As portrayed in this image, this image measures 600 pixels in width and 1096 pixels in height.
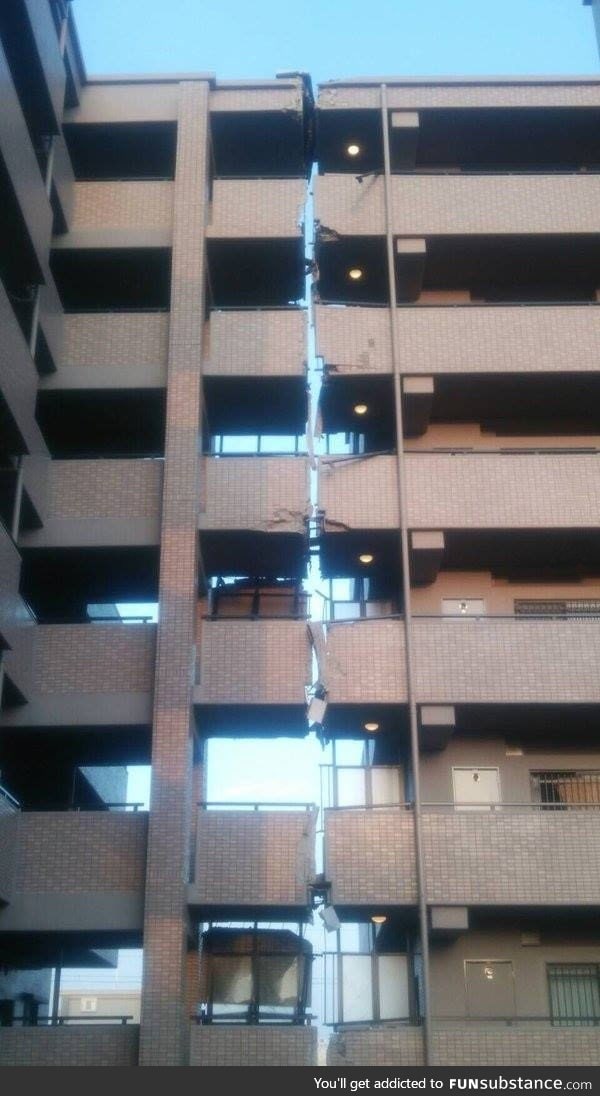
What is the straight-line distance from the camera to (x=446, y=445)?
2373 cm

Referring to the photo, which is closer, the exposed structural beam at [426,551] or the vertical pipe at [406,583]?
the vertical pipe at [406,583]

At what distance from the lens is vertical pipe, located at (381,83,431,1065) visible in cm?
1844

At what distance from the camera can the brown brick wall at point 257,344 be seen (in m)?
22.8

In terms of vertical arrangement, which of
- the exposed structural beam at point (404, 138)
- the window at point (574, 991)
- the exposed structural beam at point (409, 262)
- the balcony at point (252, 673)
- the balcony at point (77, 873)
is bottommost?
the window at point (574, 991)

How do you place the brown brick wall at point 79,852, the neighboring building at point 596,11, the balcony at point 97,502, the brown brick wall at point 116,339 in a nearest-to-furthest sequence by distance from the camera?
the brown brick wall at point 79,852 < the balcony at point 97,502 < the brown brick wall at point 116,339 < the neighboring building at point 596,11

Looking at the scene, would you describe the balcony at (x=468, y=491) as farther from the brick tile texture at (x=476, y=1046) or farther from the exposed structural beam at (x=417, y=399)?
the brick tile texture at (x=476, y=1046)

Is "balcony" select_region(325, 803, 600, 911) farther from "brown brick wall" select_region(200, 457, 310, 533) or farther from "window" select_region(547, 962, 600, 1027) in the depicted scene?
"brown brick wall" select_region(200, 457, 310, 533)

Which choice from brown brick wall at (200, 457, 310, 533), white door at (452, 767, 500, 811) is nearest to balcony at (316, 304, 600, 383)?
brown brick wall at (200, 457, 310, 533)

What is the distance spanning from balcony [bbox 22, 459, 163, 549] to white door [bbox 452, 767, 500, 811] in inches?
253

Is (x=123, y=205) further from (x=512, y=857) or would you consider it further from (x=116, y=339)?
(x=512, y=857)

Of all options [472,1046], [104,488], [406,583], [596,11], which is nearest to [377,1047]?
[472,1046]

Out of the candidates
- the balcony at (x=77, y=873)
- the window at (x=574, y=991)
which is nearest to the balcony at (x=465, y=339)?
the balcony at (x=77, y=873)

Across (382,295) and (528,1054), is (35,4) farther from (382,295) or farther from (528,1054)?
(528,1054)

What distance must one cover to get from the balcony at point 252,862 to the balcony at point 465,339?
26.8ft
